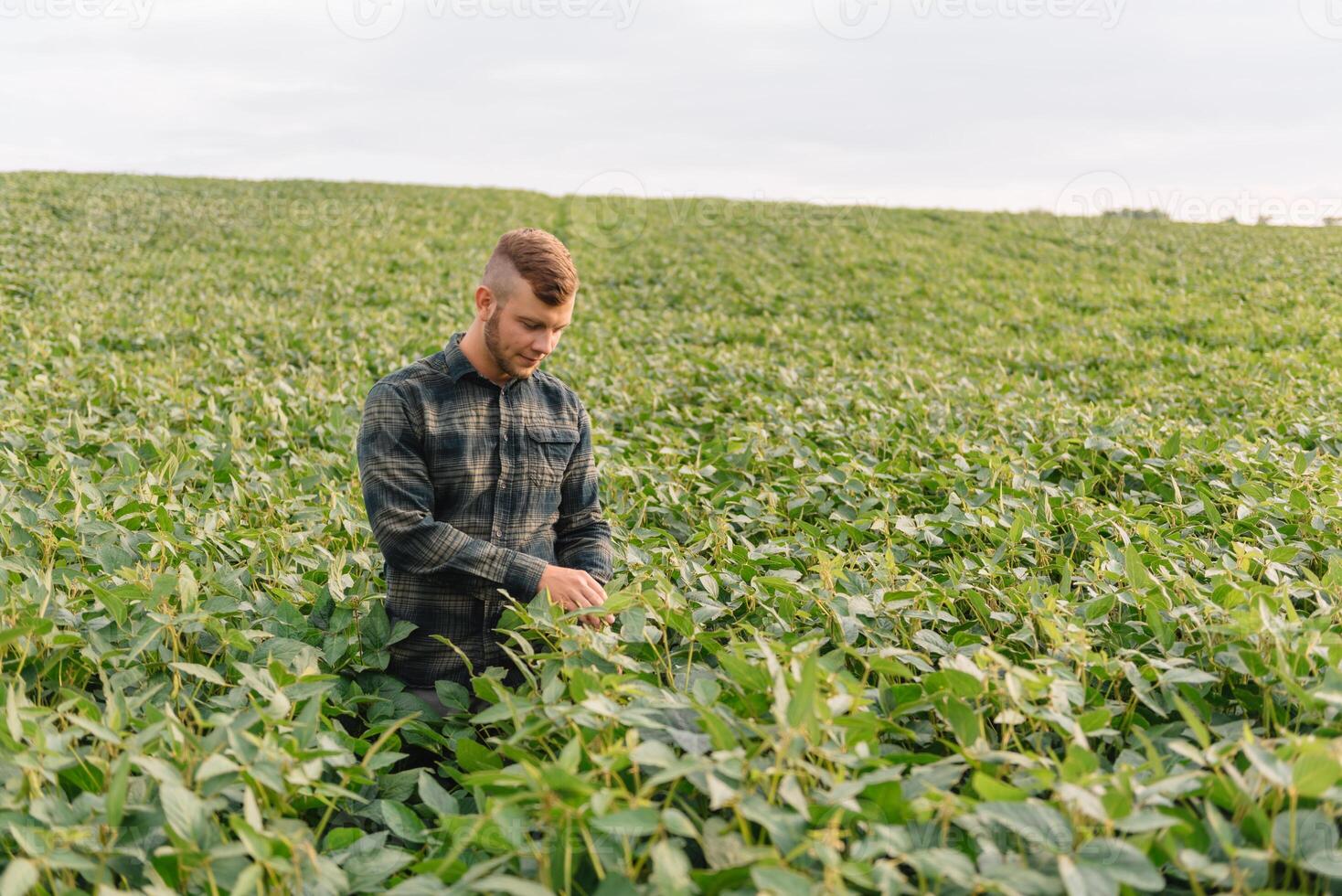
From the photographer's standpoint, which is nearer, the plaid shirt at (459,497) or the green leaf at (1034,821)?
the green leaf at (1034,821)

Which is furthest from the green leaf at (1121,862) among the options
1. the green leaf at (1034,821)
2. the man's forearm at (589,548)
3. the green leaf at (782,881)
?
the man's forearm at (589,548)

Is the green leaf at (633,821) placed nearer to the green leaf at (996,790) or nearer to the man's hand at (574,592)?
the green leaf at (996,790)

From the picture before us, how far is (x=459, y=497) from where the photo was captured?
2.74 m

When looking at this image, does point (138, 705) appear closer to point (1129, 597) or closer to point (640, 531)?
point (640, 531)

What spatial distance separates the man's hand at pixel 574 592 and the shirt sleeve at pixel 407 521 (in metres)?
0.06

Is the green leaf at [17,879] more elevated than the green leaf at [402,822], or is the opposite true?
the green leaf at [17,879]

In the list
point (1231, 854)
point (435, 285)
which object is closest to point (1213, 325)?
point (435, 285)

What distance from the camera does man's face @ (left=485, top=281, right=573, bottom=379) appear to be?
256 cm

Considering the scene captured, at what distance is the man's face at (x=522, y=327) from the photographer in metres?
2.56

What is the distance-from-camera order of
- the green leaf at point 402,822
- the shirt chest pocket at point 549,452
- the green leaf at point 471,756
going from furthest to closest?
the shirt chest pocket at point 549,452, the green leaf at point 471,756, the green leaf at point 402,822

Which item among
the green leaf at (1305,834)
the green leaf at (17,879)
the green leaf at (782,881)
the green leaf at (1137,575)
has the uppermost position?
the green leaf at (1137,575)

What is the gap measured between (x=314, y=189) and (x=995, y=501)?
78.3 ft

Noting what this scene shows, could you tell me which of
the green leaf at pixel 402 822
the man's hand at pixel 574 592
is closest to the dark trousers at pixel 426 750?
the man's hand at pixel 574 592

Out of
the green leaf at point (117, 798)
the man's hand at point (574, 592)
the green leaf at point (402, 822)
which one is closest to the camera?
the green leaf at point (117, 798)
